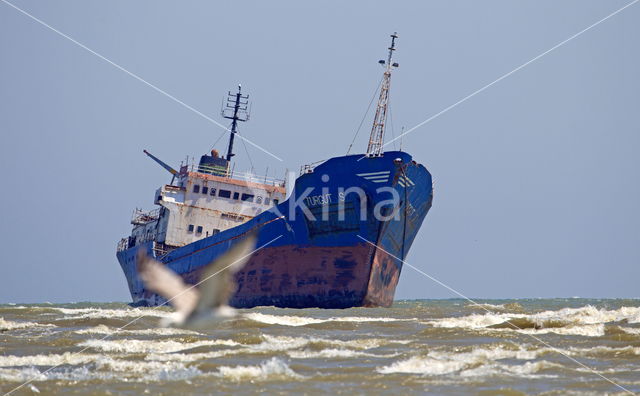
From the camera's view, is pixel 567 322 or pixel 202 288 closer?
pixel 202 288

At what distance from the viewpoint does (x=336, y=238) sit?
88.4 ft

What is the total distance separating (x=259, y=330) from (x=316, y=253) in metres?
11.5

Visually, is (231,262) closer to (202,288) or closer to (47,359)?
(202,288)

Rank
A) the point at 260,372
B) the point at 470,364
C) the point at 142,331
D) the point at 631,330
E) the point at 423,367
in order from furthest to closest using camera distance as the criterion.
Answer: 1. the point at 142,331
2. the point at 631,330
3. the point at 470,364
4. the point at 423,367
5. the point at 260,372

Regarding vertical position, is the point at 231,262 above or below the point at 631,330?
above

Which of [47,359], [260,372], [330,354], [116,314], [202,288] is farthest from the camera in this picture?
[116,314]

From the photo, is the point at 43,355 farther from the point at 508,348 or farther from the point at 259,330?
the point at 508,348

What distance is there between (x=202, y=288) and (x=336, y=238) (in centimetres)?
1175

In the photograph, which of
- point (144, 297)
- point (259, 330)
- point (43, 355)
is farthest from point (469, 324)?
point (144, 297)

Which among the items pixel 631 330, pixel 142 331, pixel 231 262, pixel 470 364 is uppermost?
pixel 231 262

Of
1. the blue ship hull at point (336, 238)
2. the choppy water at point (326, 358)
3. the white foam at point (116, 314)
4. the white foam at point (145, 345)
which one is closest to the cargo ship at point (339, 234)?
the blue ship hull at point (336, 238)

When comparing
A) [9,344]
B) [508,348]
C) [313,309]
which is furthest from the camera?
[313,309]

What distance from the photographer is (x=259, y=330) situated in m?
15.7

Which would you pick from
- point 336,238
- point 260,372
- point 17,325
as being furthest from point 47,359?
point 336,238
